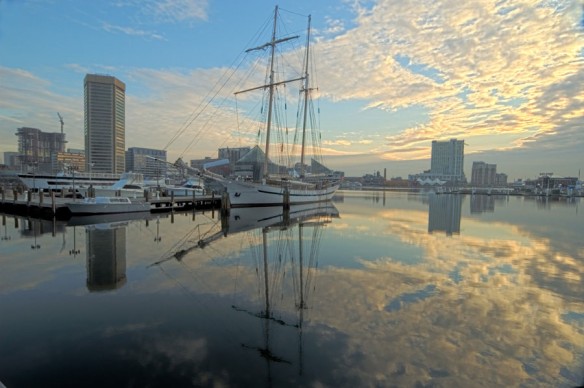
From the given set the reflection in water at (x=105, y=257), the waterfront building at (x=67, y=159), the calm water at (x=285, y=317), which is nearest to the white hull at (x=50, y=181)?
the reflection in water at (x=105, y=257)

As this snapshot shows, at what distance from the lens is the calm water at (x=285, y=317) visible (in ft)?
19.0

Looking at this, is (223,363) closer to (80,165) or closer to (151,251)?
(151,251)

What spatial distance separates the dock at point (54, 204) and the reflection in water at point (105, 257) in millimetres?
9461

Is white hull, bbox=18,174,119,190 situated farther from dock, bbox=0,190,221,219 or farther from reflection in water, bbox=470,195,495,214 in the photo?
reflection in water, bbox=470,195,495,214

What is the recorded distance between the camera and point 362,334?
727 cm

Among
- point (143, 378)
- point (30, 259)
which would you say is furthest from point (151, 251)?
point (143, 378)

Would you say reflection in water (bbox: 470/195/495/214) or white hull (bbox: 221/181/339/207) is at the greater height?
white hull (bbox: 221/181/339/207)

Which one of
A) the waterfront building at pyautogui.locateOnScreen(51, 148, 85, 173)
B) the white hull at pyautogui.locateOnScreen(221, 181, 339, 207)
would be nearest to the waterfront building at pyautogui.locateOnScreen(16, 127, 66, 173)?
the waterfront building at pyautogui.locateOnScreen(51, 148, 85, 173)

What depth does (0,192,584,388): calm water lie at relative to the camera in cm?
578

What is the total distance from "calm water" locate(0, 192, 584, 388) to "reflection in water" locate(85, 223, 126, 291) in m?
0.07

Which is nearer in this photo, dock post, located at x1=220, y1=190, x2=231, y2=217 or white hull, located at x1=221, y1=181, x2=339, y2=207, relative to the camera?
dock post, located at x1=220, y1=190, x2=231, y2=217

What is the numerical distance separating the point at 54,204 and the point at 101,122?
10226 centimetres

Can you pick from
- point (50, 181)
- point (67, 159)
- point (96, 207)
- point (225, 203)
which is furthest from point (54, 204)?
point (67, 159)

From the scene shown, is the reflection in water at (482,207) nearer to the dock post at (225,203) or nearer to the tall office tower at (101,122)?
the dock post at (225,203)
